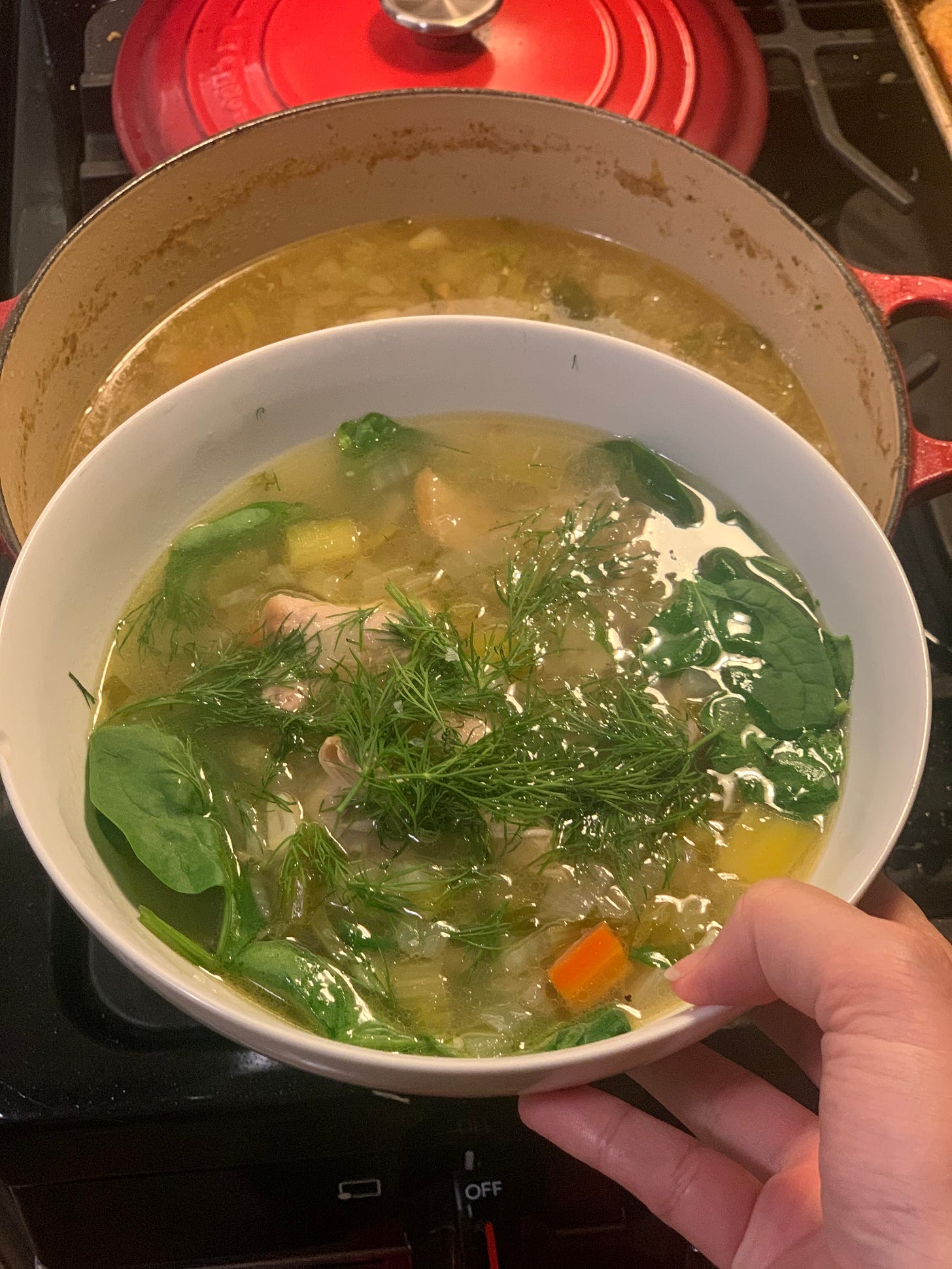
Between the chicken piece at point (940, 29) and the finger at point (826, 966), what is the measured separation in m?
1.78

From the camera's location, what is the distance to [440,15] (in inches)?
67.6

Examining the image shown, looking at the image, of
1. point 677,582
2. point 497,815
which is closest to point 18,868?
point 497,815

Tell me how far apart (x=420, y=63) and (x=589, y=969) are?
5.16 feet

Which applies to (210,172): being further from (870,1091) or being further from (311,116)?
(870,1091)

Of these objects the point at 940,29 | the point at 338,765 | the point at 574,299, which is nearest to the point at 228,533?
the point at 338,765

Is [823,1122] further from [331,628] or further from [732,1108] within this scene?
[331,628]

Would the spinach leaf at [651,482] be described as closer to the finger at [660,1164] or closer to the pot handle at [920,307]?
the pot handle at [920,307]

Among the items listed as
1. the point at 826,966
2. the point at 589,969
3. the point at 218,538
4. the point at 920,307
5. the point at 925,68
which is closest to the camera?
the point at 826,966

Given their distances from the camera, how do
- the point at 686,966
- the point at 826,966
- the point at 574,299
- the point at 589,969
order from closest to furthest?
the point at 826,966, the point at 686,966, the point at 589,969, the point at 574,299

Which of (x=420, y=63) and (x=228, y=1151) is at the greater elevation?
(x=420, y=63)

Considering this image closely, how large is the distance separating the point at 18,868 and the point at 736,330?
55.4 inches

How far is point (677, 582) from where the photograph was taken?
1.27 m

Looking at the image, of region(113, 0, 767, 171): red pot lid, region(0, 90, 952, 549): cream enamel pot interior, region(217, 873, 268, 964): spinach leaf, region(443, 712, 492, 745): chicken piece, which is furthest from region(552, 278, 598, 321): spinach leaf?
region(217, 873, 268, 964): spinach leaf

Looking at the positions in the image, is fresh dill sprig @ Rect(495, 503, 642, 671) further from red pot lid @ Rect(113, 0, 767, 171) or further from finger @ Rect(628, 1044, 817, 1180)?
red pot lid @ Rect(113, 0, 767, 171)
